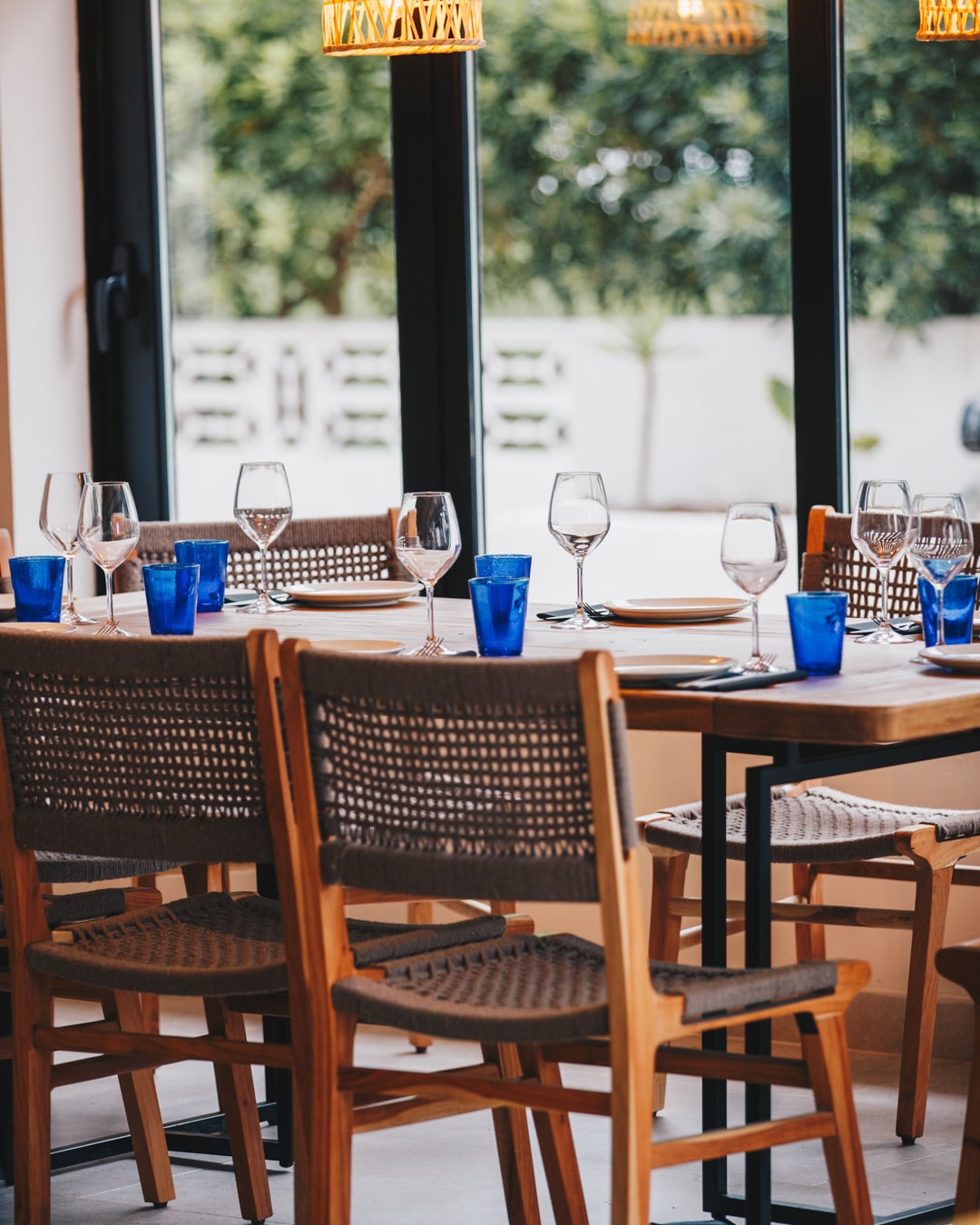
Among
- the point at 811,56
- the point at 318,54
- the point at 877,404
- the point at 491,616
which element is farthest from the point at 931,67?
the point at 491,616

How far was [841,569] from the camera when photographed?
2.99 meters

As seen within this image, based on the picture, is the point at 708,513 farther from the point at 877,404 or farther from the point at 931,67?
the point at 931,67

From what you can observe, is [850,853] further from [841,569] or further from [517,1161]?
[517,1161]

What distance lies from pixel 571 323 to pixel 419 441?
39 centimetres

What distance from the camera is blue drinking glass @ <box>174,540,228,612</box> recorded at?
277cm

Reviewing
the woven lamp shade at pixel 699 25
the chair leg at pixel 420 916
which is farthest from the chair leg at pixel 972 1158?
the woven lamp shade at pixel 699 25

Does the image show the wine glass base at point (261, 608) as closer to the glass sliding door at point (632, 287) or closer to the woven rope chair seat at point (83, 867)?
the woven rope chair seat at point (83, 867)

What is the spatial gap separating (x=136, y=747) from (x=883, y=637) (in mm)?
962

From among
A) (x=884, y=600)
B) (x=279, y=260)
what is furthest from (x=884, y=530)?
(x=279, y=260)

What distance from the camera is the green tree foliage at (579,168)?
10.6ft

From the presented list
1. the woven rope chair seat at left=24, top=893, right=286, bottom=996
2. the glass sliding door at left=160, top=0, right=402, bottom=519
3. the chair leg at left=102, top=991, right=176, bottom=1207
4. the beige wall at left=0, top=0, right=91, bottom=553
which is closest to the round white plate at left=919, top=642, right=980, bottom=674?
the woven rope chair seat at left=24, top=893, right=286, bottom=996

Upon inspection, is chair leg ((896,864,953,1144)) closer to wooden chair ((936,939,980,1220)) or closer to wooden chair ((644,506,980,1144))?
wooden chair ((644,506,980,1144))

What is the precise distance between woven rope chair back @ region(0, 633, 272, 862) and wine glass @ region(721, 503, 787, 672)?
0.58 metres

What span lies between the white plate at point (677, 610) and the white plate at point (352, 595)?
1.29 ft
